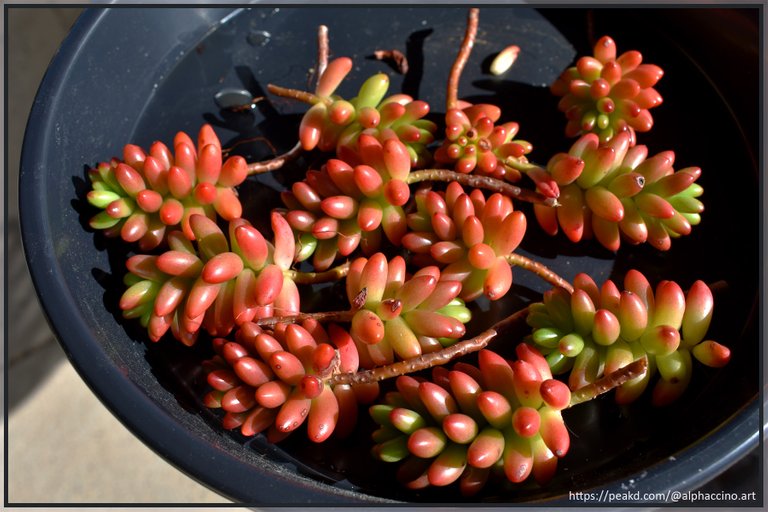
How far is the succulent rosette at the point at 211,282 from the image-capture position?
678 millimetres

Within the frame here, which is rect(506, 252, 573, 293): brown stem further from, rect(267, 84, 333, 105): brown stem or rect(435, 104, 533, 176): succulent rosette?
rect(267, 84, 333, 105): brown stem

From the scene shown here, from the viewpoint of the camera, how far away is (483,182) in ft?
2.51

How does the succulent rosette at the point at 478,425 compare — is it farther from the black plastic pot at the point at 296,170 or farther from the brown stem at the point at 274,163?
the brown stem at the point at 274,163

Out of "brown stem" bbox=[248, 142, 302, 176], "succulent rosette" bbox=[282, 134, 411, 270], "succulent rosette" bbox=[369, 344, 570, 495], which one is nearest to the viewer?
"succulent rosette" bbox=[369, 344, 570, 495]

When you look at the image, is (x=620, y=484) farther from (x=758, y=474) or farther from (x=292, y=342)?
(x=758, y=474)

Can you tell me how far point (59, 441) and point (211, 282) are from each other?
77 cm

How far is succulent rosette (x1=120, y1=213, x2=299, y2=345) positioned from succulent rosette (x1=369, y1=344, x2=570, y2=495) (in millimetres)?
144

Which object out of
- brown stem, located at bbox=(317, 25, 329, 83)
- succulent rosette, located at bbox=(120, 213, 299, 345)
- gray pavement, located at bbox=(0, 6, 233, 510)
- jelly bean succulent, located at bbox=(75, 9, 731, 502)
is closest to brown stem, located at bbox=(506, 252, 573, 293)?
jelly bean succulent, located at bbox=(75, 9, 731, 502)

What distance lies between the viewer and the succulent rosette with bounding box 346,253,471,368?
2.17 ft

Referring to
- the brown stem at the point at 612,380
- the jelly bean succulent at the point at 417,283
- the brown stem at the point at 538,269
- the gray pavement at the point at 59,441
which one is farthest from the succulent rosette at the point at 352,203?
the gray pavement at the point at 59,441

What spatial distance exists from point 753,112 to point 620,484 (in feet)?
1.71

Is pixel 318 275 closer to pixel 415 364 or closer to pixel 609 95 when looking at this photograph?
pixel 415 364

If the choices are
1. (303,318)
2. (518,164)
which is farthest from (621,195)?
(303,318)

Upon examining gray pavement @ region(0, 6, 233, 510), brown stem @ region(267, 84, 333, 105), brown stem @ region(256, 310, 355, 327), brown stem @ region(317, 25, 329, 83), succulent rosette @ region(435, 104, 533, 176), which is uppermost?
brown stem @ region(317, 25, 329, 83)
